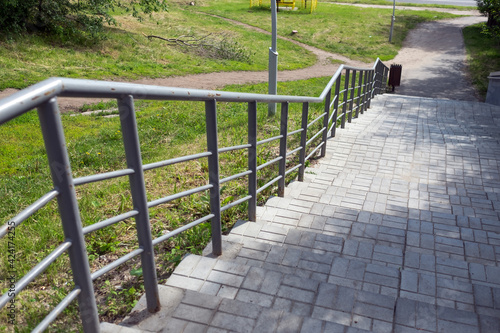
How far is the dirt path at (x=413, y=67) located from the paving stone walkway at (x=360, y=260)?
7.43m

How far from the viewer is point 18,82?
10281 millimetres

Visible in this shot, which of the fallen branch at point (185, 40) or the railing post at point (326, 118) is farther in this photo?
the fallen branch at point (185, 40)

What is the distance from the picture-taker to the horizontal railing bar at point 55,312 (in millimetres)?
1483

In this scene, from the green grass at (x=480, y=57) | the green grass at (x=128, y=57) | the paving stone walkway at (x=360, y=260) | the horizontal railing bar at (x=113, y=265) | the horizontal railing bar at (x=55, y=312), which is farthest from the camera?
the green grass at (x=480, y=57)

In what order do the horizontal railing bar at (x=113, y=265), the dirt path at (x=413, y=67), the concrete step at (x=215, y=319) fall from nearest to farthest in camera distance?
the horizontal railing bar at (x=113, y=265) → the concrete step at (x=215, y=319) → the dirt path at (x=413, y=67)

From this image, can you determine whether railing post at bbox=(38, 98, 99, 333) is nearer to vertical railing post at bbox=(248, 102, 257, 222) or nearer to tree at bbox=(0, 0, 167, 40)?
vertical railing post at bbox=(248, 102, 257, 222)

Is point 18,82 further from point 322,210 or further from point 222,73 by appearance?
point 322,210

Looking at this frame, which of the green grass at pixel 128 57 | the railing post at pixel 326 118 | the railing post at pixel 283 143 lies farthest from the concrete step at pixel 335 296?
the green grass at pixel 128 57

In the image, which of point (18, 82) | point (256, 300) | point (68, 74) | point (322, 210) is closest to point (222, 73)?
point (68, 74)

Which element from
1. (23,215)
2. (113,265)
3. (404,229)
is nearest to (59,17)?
(404,229)

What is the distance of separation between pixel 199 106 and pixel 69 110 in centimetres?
295

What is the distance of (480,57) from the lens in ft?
80.0

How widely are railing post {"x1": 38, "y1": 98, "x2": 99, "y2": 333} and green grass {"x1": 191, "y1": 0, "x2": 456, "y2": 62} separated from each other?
24.9m

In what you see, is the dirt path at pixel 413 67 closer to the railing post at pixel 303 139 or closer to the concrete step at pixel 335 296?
the railing post at pixel 303 139
